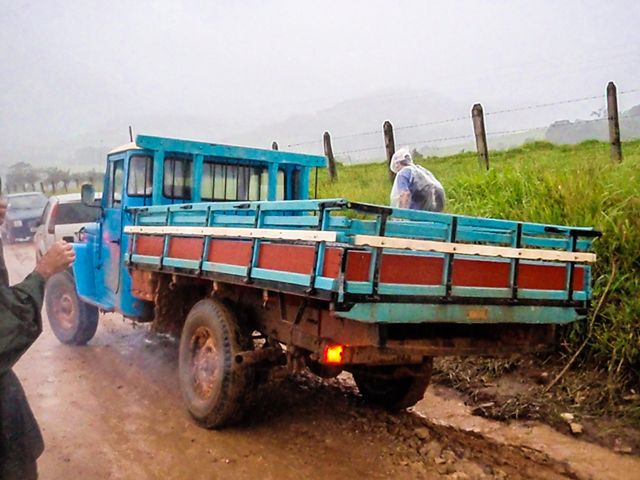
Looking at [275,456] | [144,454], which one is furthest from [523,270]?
[144,454]

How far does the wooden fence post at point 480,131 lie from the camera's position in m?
9.95

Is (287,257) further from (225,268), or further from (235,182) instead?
(235,182)

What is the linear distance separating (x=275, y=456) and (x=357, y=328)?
1196 mm

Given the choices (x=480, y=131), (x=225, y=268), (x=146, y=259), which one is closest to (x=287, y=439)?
(x=225, y=268)

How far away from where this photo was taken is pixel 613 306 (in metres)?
4.70

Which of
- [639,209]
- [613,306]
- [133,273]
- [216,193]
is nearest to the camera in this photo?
[613,306]

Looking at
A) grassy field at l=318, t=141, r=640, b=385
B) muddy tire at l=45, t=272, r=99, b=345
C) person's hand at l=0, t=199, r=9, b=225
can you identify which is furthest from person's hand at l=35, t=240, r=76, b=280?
muddy tire at l=45, t=272, r=99, b=345

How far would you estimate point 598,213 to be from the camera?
5254mm

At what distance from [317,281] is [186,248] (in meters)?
1.71

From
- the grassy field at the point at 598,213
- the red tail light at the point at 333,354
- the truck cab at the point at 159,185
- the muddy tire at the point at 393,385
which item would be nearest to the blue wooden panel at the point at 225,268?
the red tail light at the point at 333,354

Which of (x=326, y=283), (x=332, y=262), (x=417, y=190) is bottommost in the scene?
(x=326, y=283)

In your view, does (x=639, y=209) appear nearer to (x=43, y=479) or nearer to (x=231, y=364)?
(x=231, y=364)

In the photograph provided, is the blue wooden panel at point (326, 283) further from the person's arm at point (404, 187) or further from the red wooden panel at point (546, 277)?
the person's arm at point (404, 187)

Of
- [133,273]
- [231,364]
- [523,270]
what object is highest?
[523,270]
